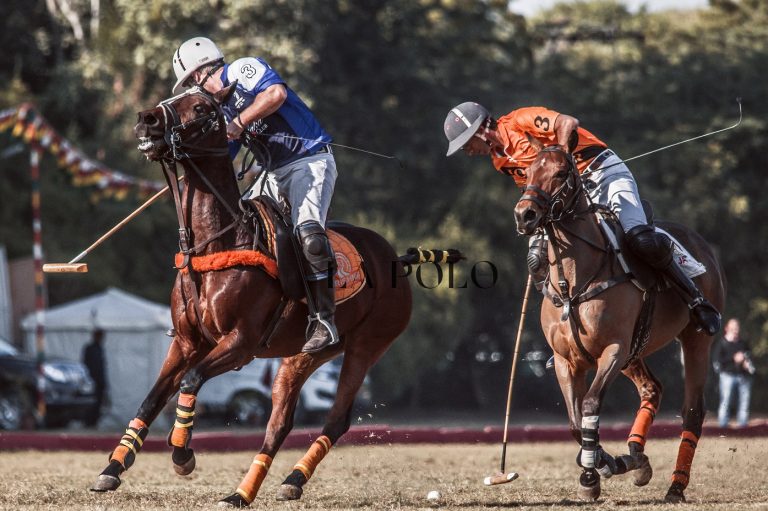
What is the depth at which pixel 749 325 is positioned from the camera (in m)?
29.3

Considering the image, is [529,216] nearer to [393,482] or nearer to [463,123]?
[463,123]

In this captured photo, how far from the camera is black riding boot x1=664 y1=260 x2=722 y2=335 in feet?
29.3

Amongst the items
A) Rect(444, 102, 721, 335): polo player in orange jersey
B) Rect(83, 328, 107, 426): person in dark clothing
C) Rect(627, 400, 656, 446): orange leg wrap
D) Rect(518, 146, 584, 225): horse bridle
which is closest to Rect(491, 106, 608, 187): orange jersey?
Rect(444, 102, 721, 335): polo player in orange jersey

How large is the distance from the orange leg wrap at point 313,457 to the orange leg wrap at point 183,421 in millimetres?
951

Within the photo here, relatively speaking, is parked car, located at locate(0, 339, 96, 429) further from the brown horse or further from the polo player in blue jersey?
the brown horse

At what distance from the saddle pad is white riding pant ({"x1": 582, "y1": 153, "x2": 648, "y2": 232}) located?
1742 millimetres

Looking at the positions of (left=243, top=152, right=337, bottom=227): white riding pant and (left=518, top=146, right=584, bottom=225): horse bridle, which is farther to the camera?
(left=243, top=152, right=337, bottom=227): white riding pant

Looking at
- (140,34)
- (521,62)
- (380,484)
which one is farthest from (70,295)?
(380,484)

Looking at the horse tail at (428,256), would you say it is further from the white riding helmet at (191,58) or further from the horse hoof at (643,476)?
the white riding helmet at (191,58)

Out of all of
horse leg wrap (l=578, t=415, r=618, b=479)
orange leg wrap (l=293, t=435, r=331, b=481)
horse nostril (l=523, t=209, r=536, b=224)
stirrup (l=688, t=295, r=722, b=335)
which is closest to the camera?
horse nostril (l=523, t=209, r=536, b=224)

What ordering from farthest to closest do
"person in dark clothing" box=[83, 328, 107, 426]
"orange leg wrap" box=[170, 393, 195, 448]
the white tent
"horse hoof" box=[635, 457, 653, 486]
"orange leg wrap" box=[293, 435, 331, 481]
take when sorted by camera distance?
the white tent < "person in dark clothing" box=[83, 328, 107, 426] < "horse hoof" box=[635, 457, 653, 486] < "orange leg wrap" box=[293, 435, 331, 481] < "orange leg wrap" box=[170, 393, 195, 448]

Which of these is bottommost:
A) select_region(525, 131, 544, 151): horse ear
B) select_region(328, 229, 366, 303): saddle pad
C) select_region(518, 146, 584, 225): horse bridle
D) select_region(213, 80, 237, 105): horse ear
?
select_region(328, 229, 366, 303): saddle pad

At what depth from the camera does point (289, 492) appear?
27.3ft

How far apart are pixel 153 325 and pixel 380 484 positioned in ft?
39.8
